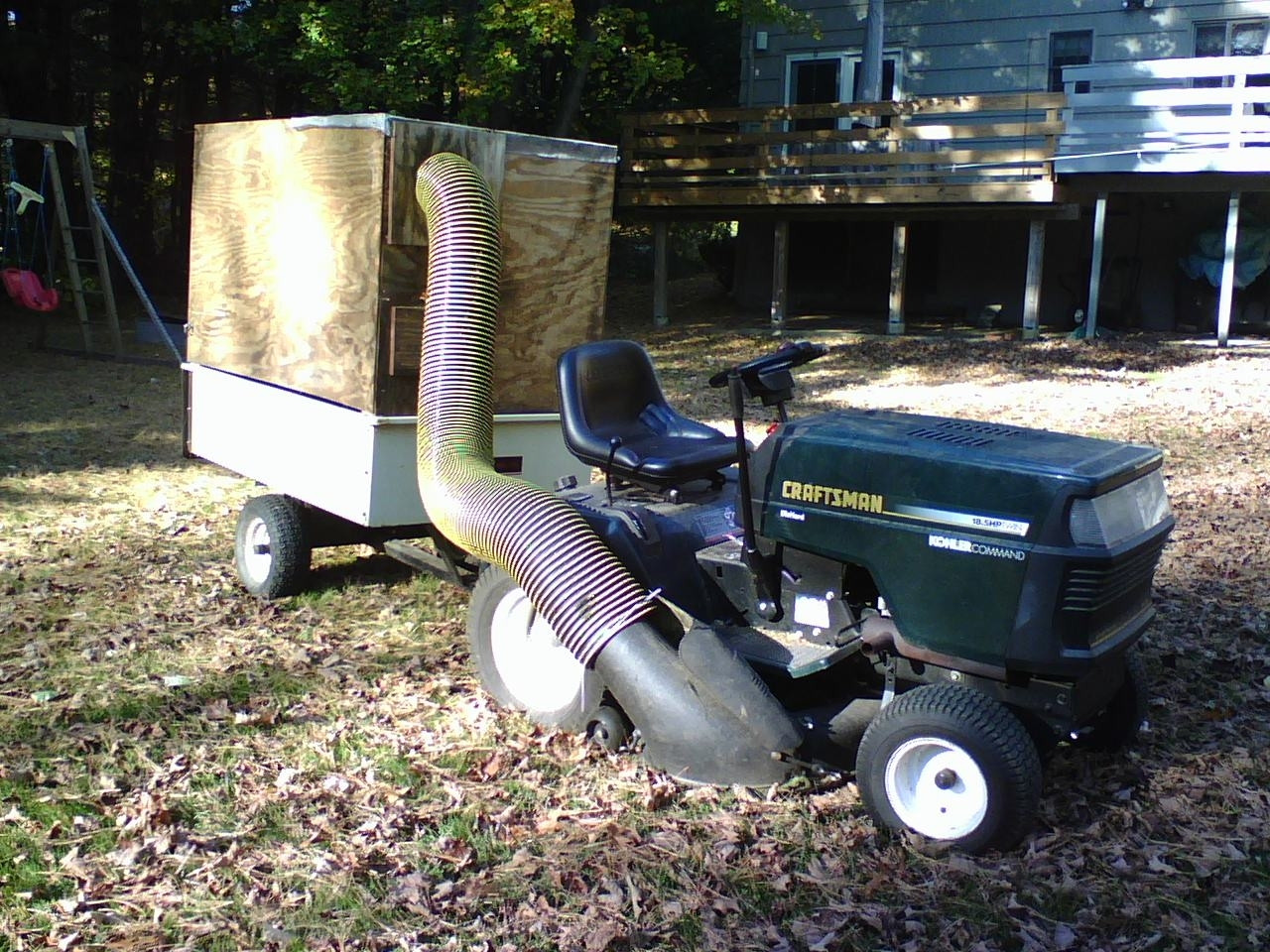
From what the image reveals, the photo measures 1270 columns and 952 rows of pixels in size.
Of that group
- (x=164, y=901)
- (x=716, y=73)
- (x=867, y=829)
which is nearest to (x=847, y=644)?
(x=867, y=829)

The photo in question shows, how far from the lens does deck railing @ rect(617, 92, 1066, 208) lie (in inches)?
581

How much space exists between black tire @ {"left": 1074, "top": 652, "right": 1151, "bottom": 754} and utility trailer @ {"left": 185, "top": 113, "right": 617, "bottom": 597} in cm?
250

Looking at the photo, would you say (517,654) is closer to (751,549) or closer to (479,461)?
(479,461)

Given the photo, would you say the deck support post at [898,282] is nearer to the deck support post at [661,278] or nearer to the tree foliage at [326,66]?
the tree foliage at [326,66]

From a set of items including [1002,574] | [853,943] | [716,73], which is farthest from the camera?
[716,73]

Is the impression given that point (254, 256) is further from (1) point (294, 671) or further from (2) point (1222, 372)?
Result: (2) point (1222, 372)

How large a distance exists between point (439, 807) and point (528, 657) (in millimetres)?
867

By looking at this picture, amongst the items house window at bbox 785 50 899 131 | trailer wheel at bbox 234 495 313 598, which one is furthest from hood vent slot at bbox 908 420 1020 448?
house window at bbox 785 50 899 131

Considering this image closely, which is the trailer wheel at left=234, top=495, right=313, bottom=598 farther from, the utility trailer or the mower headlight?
the mower headlight

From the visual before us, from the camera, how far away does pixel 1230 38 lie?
1572 cm

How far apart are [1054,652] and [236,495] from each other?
591 centimetres

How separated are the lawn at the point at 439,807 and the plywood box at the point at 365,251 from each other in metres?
1.12

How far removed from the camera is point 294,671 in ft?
16.9

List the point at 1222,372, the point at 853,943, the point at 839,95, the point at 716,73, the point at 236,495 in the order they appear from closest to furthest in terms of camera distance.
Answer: the point at 853,943
the point at 236,495
the point at 1222,372
the point at 839,95
the point at 716,73
